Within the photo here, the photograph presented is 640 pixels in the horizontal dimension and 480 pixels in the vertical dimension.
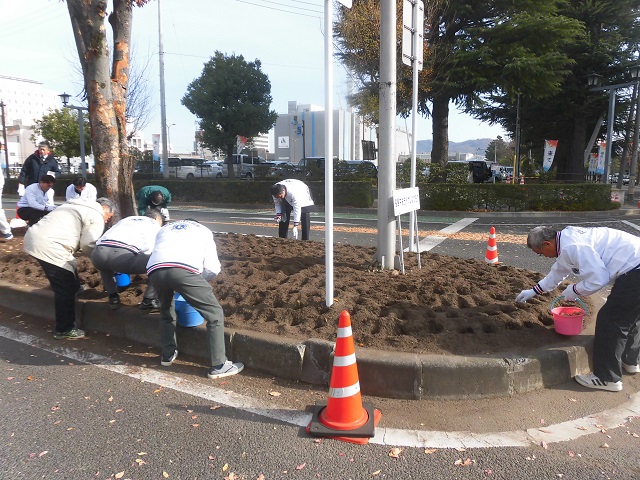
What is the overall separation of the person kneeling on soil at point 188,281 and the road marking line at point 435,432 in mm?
259

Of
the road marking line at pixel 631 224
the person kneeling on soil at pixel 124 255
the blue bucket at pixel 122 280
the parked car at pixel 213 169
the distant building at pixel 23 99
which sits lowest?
the road marking line at pixel 631 224

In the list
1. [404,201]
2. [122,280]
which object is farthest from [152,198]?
[404,201]

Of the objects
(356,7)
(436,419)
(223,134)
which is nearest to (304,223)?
(436,419)

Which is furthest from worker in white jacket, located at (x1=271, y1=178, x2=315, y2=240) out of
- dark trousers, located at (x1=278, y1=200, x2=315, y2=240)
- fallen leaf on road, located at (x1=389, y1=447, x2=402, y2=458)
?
fallen leaf on road, located at (x1=389, y1=447, x2=402, y2=458)

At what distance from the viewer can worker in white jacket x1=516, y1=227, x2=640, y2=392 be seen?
353cm

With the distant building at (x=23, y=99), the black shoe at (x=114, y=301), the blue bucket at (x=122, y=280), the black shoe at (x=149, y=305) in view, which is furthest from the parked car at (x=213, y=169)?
the distant building at (x=23, y=99)

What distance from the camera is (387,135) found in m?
5.66

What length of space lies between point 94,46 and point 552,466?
298 inches

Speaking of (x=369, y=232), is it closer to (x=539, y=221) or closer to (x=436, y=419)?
(x=539, y=221)

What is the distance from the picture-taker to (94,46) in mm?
7074

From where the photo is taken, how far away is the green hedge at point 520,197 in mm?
17328

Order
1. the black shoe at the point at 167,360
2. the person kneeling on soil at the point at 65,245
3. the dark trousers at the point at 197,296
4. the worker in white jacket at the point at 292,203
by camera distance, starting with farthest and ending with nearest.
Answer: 1. the worker in white jacket at the point at 292,203
2. the person kneeling on soil at the point at 65,245
3. the black shoe at the point at 167,360
4. the dark trousers at the point at 197,296

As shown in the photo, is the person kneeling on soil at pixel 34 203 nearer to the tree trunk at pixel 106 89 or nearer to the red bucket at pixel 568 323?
the tree trunk at pixel 106 89

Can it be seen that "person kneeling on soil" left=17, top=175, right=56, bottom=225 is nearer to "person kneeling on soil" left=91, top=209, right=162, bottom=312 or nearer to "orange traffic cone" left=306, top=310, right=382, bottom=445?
"person kneeling on soil" left=91, top=209, right=162, bottom=312
